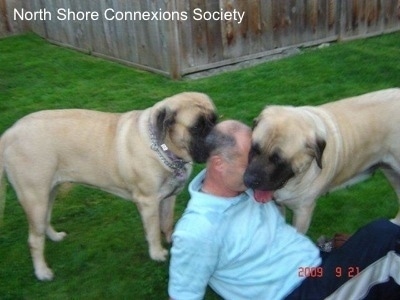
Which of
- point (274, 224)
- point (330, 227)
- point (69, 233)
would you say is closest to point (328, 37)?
point (330, 227)

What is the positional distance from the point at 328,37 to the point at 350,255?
20.9 ft

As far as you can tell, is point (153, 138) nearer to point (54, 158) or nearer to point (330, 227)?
point (54, 158)

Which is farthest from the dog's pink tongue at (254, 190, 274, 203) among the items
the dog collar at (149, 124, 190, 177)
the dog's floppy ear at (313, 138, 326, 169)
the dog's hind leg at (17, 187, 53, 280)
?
the dog's hind leg at (17, 187, 53, 280)

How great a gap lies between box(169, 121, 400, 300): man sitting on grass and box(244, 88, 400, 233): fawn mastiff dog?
132 mm

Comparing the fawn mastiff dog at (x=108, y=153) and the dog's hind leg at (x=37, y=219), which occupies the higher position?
the fawn mastiff dog at (x=108, y=153)

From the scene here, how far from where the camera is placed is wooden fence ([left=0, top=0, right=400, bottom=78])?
23.8 ft

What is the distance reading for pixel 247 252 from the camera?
2.59m

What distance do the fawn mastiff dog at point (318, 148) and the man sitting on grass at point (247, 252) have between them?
132 millimetres

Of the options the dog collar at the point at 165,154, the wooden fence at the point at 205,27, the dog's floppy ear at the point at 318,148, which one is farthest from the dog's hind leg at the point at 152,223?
the wooden fence at the point at 205,27

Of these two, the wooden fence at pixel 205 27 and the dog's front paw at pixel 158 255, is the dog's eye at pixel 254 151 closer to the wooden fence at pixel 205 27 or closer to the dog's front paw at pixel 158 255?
the dog's front paw at pixel 158 255

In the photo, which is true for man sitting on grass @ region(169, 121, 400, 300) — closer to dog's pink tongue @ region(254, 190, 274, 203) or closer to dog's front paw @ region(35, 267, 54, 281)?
dog's pink tongue @ region(254, 190, 274, 203)

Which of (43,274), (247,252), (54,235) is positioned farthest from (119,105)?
(247,252)
